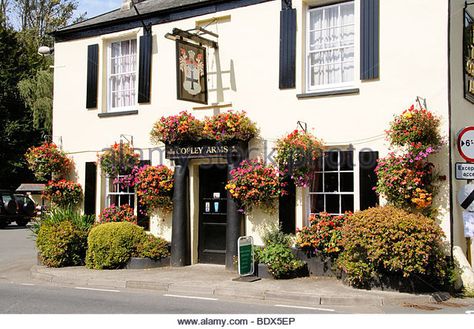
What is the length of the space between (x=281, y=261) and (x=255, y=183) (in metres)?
1.71

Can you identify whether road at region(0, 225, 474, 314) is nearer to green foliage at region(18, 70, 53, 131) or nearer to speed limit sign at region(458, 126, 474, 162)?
speed limit sign at region(458, 126, 474, 162)

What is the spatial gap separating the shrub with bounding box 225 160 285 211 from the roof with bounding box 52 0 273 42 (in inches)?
151

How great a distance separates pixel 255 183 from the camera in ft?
39.7

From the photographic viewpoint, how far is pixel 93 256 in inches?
523

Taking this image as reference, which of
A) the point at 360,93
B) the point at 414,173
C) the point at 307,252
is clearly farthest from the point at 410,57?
the point at 307,252

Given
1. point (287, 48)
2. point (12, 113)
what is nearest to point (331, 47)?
point (287, 48)

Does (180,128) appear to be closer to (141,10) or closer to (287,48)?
(287,48)

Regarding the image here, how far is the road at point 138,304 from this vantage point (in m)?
8.84

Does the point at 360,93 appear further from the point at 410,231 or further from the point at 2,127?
the point at 2,127

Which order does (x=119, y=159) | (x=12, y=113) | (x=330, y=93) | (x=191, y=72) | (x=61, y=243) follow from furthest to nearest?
(x=12, y=113), (x=119, y=159), (x=61, y=243), (x=191, y=72), (x=330, y=93)

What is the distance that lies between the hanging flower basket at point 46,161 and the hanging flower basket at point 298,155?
6.40m

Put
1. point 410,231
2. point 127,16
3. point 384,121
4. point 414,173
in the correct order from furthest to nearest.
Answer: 1. point 127,16
2. point 384,121
3. point 414,173
4. point 410,231

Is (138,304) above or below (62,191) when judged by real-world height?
below

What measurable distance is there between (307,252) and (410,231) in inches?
103
